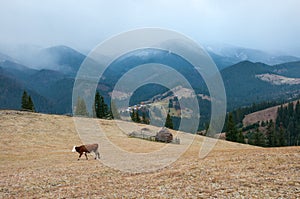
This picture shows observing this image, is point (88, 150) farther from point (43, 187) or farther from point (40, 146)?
point (40, 146)

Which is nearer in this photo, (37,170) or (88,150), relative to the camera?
(37,170)

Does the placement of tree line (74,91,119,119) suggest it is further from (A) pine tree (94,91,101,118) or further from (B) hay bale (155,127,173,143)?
(B) hay bale (155,127,173,143)

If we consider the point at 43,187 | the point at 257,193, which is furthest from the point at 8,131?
the point at 257,193

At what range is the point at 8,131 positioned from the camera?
212ft

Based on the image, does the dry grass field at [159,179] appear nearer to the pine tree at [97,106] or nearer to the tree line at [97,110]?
the tree line at [97,110]

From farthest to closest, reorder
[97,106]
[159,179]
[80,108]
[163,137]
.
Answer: [97,106]
[80,108]
[163,137]
[159,179]

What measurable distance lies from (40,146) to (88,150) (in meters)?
20.9

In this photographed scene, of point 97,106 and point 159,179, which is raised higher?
point 97,106

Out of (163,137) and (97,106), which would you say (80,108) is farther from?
(163,137)

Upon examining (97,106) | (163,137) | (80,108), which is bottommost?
(163,137)

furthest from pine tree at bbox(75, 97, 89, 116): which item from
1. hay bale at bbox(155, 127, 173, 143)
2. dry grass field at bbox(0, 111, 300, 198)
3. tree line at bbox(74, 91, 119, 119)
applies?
dry grass field at bbox(0, 111, 300, 198)

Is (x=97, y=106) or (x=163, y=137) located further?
(x=97, y=106)

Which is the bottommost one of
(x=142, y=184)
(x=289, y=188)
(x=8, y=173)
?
(x=8, y=173)

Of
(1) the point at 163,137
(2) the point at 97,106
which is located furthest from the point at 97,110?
(1) the point at 163,137
